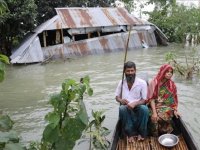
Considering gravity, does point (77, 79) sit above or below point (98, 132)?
below

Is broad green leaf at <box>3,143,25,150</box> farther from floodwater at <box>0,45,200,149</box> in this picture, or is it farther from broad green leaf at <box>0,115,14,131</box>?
floodwater at <box>0,45,200,149</box>

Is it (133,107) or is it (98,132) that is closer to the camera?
(133,107)

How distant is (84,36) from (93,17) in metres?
2.06

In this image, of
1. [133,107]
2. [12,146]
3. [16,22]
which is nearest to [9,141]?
[12,146]

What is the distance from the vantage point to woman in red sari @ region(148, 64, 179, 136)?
538 centimetres

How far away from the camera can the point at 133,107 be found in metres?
5.25

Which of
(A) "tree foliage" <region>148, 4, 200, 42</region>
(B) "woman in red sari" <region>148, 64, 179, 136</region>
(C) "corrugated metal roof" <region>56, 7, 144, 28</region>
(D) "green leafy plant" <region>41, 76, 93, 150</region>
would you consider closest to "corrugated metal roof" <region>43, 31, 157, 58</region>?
(C) "corrugated metal roof" <region>56, 7, 144, 28</region>

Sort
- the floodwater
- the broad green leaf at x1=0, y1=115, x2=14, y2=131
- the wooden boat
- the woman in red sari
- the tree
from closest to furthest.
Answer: the broad green leaf at x1=0, y1=115, x2=14, y2=131, the wooden boat, the woman in red sari, the floodwater, the tree

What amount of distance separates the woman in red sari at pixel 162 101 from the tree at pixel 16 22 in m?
13.4

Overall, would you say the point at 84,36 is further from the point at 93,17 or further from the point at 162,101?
the point at 162,101

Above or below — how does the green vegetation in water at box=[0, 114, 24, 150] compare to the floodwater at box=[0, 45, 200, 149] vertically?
above

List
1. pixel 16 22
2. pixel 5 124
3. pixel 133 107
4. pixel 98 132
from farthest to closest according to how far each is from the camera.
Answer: pixel 16 22, pixel 98 132, pixel 133 107, pixel 5 124

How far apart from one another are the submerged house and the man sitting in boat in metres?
12.1

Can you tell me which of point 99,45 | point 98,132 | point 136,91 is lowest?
point 98,132
